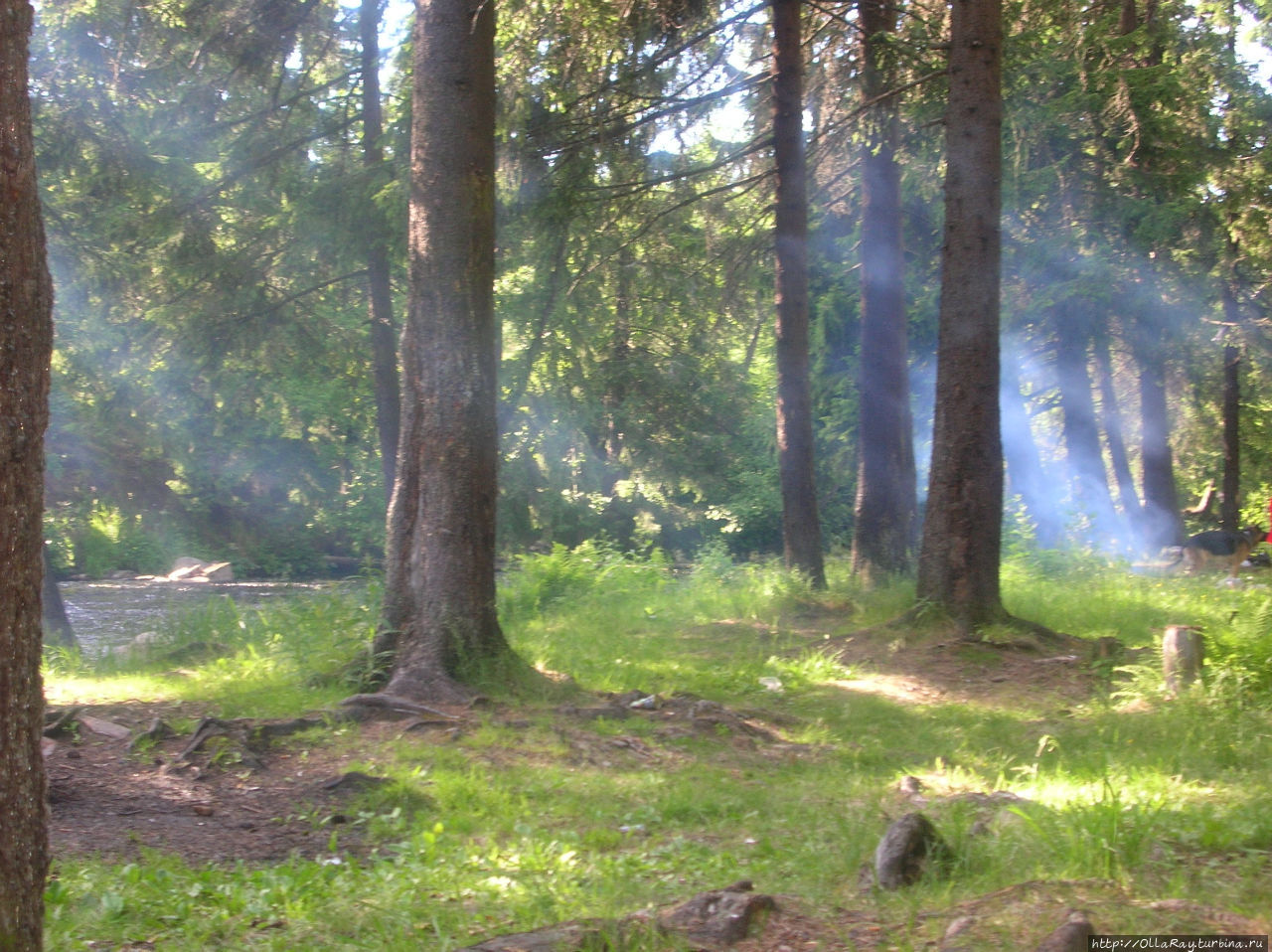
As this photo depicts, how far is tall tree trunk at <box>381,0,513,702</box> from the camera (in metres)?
8.32

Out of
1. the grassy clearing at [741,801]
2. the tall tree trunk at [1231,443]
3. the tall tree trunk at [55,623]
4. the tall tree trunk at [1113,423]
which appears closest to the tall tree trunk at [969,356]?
the grassy clearing at [741,801]

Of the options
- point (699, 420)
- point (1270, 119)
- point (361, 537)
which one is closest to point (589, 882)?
point (1270, 119)

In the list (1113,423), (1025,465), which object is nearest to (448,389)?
(1113,423)

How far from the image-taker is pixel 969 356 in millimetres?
9664

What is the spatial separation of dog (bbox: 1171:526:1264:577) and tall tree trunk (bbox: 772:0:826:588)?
741 cm

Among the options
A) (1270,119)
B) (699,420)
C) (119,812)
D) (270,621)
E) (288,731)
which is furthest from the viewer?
(699,420)

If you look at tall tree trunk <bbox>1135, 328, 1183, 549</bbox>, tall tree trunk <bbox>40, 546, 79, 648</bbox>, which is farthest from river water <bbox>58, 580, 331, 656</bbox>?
tall tree trunk <bbox>1135, 328, 1183, 549</bbox>

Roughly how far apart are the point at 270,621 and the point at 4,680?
8711 mm

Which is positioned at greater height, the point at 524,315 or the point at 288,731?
the point at 524,315

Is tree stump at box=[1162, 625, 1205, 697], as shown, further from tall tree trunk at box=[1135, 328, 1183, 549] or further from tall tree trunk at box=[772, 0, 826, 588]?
tall tree trunk at box=[1135, 328, 1183, 549]

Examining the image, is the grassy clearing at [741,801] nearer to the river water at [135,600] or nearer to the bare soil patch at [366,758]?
the bare soil patch at [366,758]

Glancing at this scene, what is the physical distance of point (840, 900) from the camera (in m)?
4.31

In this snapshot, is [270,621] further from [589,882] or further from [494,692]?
[589,882]

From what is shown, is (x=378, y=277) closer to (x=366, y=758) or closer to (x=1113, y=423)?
(x=366, y=758)
